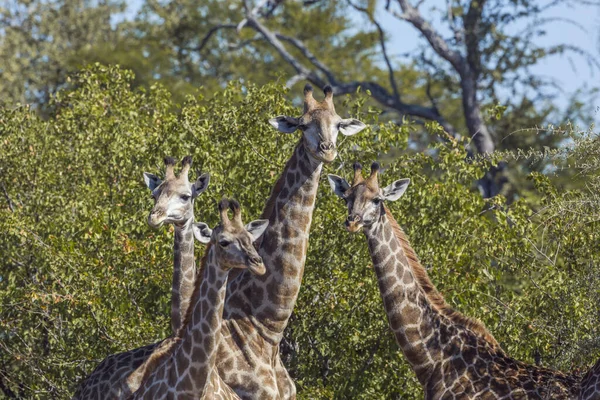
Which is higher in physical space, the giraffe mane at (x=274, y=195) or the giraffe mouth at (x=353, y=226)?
the giraffe mouth at (x=353, y=226)

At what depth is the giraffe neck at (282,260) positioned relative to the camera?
11648 millimetres

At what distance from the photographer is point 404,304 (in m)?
11.6

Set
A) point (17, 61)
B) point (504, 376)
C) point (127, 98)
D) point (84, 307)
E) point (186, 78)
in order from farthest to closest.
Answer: point (186, 78)
point (17, 61)
point (127, 98)
point (84, 307)
point (504, 376)

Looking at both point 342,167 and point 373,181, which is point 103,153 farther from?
point 373,181

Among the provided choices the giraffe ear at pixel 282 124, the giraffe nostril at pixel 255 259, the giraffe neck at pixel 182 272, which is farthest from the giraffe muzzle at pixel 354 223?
the giraffe nostril at pixel 255 259

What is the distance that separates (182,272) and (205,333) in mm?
2123

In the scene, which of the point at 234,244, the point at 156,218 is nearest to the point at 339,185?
the point at 156,218

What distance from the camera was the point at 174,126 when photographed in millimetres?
15125

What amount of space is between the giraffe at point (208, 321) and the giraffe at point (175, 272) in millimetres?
888

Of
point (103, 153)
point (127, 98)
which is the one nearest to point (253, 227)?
point (103, 153)

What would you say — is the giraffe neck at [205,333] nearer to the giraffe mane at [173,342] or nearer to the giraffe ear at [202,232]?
the giraffe mane at [173,342]

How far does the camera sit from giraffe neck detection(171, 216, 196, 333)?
471 inches

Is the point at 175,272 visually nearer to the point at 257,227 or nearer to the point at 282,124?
the point at 282,124

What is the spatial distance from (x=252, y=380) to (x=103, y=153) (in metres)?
6.51
